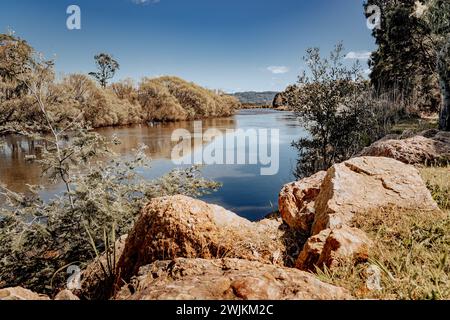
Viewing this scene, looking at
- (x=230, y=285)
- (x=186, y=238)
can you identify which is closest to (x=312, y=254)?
(x=230, y=285)

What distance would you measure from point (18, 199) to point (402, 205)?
8372 mm

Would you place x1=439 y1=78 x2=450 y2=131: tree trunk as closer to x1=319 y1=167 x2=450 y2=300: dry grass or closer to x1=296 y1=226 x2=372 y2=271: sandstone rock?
x1=319 y1=167 x2=450 y2=300: dry grass

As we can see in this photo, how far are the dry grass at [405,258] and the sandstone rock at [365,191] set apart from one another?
0.71 ft

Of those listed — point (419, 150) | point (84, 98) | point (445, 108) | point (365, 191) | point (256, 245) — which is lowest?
point (256, 245)

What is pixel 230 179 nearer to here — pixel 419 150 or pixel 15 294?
pixel 419 150

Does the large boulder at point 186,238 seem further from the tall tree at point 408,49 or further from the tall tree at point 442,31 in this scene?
the tall tree at point 408,49

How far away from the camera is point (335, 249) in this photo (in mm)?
3016

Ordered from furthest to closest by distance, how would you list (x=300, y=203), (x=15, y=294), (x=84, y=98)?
(x=84, y=98) → (x=300, y=203) → (x=15, y=294)

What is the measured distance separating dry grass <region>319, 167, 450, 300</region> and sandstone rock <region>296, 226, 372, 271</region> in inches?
3.6

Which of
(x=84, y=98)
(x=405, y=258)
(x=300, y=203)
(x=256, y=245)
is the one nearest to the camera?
(x=405, y=258)

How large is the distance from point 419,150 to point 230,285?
7.33 m

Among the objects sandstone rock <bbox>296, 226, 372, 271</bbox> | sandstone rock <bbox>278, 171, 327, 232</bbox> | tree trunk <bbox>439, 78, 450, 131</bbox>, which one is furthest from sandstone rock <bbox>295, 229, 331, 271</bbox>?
tree trunk <bbox>439, 78, 450, 131</bbox>

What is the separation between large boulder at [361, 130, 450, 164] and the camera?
23.6 feet
